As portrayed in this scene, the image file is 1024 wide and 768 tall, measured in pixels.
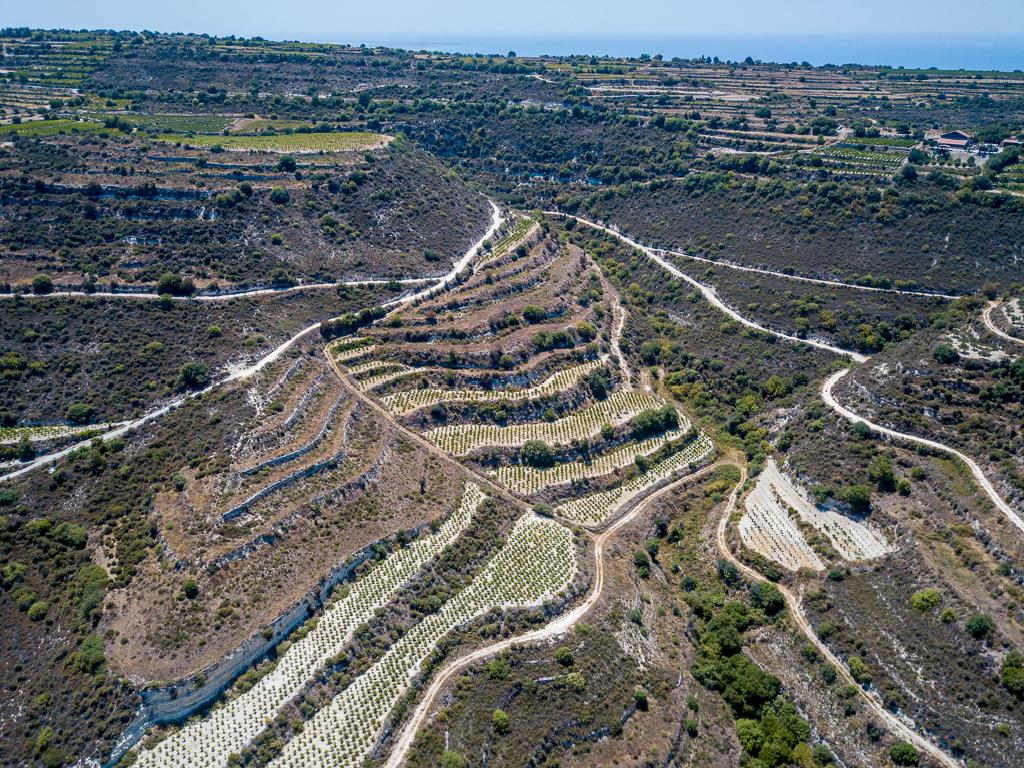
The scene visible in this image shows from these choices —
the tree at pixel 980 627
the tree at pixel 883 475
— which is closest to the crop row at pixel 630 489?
the tree at pixel 883 475

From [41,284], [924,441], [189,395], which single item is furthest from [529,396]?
[41,284]

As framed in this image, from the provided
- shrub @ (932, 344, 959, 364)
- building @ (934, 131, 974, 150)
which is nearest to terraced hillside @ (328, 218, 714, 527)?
shrub @ (932, 344, 959, 364)

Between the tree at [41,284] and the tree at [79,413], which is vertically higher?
the tree at [41,284]

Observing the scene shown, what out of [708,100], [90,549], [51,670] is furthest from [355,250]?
→ [708,100]

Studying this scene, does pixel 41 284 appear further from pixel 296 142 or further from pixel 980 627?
pixel 980 627

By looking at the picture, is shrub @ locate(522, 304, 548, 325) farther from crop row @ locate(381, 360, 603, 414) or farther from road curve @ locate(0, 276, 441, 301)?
road curve @ locate(0, 276, 441, 301)

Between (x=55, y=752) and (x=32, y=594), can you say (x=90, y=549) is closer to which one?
(x=32, y=594)

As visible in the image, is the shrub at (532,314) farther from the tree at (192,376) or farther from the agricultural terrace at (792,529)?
the tree at (192,376)
